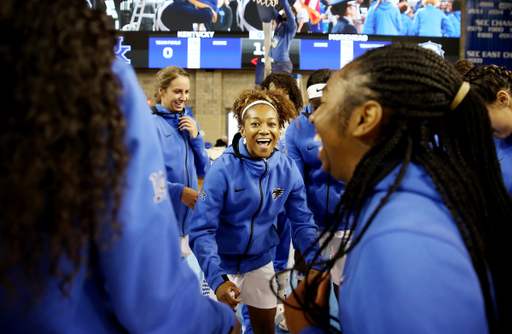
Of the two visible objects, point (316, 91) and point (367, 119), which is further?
point (316, 91)

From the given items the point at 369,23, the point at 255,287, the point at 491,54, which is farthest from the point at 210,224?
the point at 369,23

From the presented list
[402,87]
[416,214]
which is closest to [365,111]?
[402,87]

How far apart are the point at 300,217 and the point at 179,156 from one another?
3.51 ft

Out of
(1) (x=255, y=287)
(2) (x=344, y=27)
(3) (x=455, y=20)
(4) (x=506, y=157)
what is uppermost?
(3) (x=455, y=20)

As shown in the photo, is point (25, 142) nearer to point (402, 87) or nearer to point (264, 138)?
point (402, 87)

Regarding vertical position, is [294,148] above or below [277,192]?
above

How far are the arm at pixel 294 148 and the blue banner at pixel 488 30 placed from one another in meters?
6.19

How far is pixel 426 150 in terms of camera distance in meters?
0.84

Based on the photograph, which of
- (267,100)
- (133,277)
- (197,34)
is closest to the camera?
(133,277)

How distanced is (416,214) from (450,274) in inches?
4.6

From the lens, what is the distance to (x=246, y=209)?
1.93 metres

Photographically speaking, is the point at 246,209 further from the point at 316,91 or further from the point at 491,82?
the point at 491,82

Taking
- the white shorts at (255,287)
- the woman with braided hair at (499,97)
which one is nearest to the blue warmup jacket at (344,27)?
the woman with braided hair at (499,97)

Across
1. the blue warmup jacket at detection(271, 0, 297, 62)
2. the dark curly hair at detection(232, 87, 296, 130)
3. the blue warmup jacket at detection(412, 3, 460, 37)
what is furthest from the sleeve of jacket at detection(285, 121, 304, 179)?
the blue warmup jacket at detection(412, 3, 460, 37)
